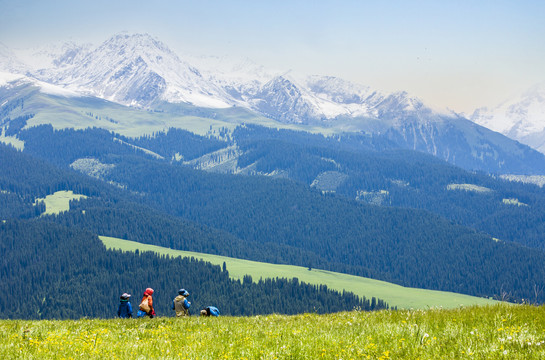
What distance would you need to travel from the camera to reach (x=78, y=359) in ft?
Result: 55.4

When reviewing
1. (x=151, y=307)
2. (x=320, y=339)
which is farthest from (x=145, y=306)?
(x=320, y=339)

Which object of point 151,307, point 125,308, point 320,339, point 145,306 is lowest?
point 125,308

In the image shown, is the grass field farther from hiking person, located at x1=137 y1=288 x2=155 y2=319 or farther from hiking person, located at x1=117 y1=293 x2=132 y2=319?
hiking person, located at x1=117 y1=293 x2=132 y2=319

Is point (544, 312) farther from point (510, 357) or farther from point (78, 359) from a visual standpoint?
point (78, 359)

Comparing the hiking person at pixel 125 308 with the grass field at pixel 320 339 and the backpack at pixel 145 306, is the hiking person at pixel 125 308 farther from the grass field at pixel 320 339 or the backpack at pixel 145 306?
the grass field at pixel 320 339

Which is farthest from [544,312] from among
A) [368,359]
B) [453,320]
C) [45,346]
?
[45,346]

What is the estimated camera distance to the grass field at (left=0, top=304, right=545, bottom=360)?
16.4m

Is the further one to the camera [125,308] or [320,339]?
[125,308]

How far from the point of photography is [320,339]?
19.3 meters

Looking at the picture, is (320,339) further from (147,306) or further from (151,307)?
(151,307)

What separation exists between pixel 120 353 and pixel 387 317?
36.4 ft

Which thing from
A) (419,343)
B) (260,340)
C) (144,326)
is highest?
(419,343)

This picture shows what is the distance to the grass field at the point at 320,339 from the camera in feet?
53.9

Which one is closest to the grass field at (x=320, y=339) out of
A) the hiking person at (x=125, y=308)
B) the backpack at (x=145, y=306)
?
the backpack at (x=145, y=306)
